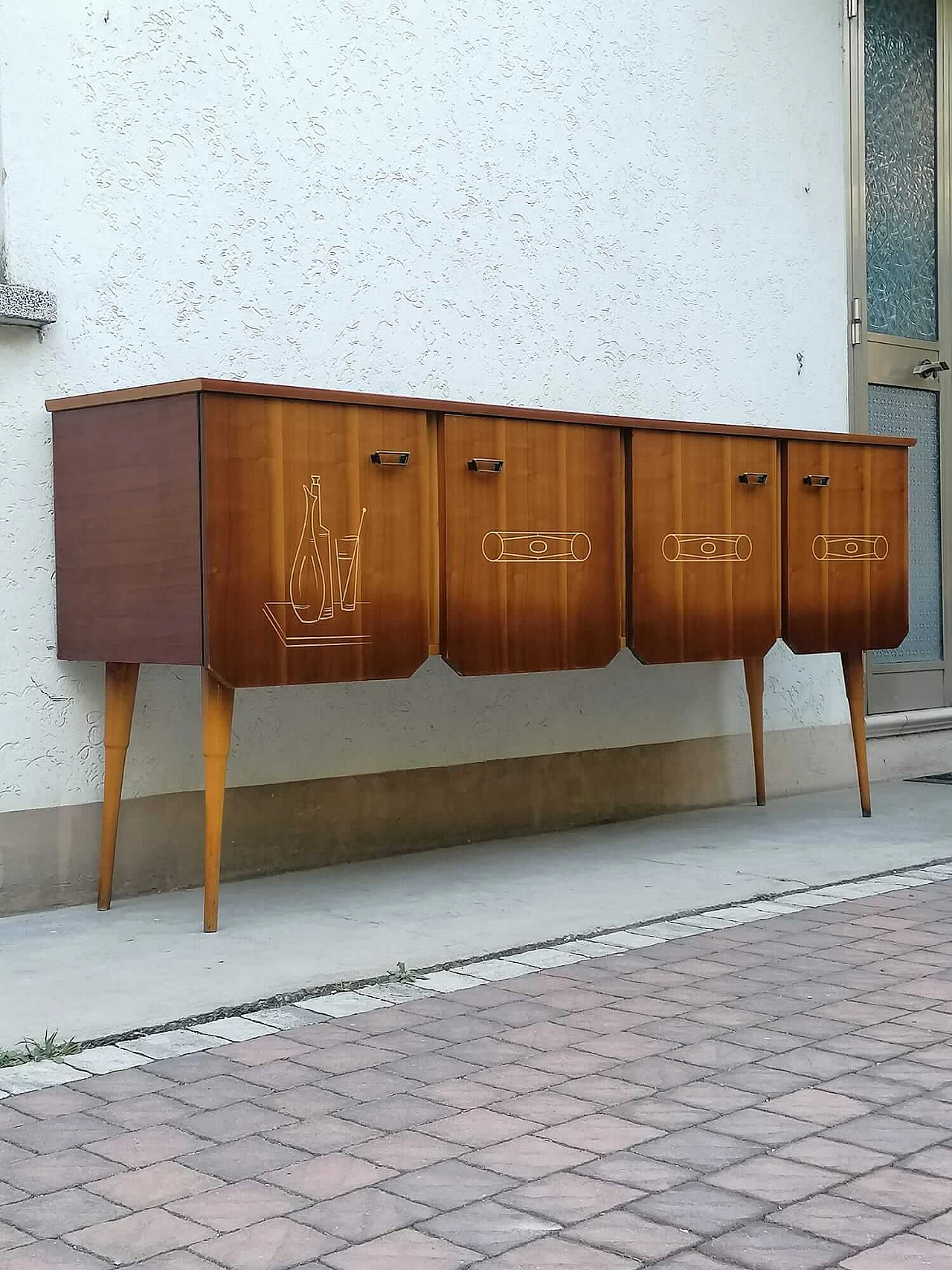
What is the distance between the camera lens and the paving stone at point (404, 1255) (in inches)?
77.2

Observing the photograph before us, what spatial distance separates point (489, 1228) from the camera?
2078 mm

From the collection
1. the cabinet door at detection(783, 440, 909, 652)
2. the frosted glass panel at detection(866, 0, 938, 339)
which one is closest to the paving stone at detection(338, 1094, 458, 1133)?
the cabinet door at detection(783, 440, 909, 652)

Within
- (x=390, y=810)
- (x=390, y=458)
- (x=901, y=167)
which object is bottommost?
(x=390, y=810)

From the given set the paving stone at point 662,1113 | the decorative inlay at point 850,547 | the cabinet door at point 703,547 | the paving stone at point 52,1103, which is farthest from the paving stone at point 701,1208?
the decorative inlay at point 850,547

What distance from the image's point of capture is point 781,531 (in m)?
5.32

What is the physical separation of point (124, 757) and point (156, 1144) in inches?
79.9

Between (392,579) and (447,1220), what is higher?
(392,579)

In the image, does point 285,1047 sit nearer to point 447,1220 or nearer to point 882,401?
point 447,1220

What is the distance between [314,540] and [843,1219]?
93.7 inches

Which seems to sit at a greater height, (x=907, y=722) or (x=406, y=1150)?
(x=907, y=722)

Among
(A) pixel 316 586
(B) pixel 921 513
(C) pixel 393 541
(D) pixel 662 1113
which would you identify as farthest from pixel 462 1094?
(B) pixel 921 513

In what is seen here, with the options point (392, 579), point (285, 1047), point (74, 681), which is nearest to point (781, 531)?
point (392, 579)

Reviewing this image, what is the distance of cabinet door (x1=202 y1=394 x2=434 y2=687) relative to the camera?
3.84 meters

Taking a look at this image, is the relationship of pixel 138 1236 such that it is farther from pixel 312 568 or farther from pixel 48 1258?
pixel 312 568
